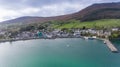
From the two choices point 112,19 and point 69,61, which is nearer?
point 69,61

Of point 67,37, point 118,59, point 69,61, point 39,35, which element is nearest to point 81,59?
point 69,61

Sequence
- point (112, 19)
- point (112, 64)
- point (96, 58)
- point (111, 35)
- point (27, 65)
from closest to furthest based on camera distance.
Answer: point (112, 64)
point (27, 65)
point (96, 58)
point (111, 35)
point (112, 19)

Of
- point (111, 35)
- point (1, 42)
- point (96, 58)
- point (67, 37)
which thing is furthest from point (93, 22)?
point (96, 58)

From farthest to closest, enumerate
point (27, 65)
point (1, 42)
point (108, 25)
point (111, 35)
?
point (108, 25), point (1, 42), point (111, 35), point (27, 65)

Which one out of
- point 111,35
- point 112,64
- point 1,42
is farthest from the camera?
point 1,42

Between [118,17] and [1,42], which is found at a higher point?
[118,17]

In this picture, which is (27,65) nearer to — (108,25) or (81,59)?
(81,59)

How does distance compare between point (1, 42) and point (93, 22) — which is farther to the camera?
point (93, 22)

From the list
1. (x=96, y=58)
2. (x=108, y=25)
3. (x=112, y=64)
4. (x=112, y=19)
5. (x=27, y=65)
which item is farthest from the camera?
(x=112, y=19)

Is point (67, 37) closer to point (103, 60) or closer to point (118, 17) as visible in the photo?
point (118, 17)
